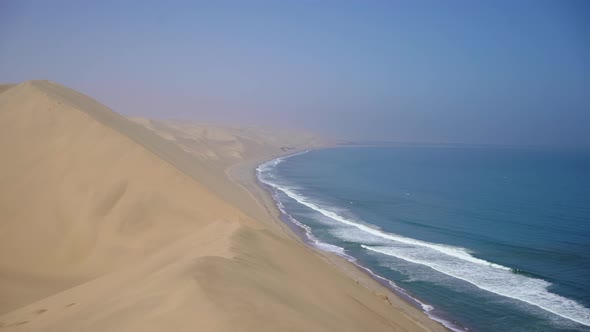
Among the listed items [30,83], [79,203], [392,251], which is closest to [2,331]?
[79,203]

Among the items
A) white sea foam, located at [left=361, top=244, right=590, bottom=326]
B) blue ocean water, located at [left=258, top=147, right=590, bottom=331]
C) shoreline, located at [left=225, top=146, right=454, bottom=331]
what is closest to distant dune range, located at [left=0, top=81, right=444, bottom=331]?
shoreline, located at [left=225, top=146, right=454, bottom=331]

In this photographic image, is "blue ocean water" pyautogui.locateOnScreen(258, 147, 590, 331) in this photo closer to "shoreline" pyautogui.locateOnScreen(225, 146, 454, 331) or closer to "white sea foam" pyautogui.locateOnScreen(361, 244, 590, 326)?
"white sea foam" pyautogui.locateOnScreen(361, 244, 590, 326)

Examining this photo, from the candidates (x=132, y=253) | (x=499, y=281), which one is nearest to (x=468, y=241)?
(x=499, y=281)

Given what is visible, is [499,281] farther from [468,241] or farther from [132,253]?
[132,253]

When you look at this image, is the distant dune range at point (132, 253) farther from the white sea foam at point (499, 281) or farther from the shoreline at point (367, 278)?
the white sea foam at point (499, 281)

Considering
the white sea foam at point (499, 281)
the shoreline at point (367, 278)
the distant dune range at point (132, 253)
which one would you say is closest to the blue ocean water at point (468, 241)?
the white sea foam at point (499, 281)

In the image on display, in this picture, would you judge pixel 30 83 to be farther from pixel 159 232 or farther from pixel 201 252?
pixel 201 252
